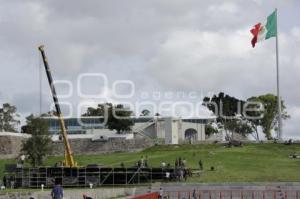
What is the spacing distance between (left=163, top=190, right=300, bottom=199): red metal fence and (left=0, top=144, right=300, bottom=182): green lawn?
12017mm

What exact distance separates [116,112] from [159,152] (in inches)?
1180

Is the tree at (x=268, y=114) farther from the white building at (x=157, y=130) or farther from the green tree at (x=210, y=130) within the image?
the white building at (x=157, y=130)

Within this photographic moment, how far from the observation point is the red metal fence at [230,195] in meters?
39.5

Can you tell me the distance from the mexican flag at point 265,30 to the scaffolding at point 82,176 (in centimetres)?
2225

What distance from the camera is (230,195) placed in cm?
4006

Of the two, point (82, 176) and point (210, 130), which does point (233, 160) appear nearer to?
point (82, 176)

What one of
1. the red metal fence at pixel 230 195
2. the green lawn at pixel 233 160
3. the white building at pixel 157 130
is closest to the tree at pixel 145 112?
the white building at pixel 157 130

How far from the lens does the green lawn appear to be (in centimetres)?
5634

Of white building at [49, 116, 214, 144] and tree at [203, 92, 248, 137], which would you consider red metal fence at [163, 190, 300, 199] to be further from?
tree at [203, 92, 248, 137]

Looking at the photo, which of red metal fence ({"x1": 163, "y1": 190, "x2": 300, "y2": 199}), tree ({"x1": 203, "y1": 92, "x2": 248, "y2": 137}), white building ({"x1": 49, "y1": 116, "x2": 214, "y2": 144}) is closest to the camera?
red metal fence ({"x1": 163, "y1": 190, "x2": 300, "y2": 199})

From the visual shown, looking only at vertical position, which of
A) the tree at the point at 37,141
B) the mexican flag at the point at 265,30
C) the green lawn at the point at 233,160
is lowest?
the green lawn at the point at 233,160

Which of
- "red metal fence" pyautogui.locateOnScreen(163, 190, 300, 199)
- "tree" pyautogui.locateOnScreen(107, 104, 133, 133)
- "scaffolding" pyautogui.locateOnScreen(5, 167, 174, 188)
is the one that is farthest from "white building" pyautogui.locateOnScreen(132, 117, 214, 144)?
"red metal fence" pyautogui.locateOnScreen(163, 190, 300, 199)

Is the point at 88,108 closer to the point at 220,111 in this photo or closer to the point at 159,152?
the point at 220,111

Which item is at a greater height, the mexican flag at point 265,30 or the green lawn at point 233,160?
the mexican flag at point 265,30
